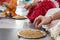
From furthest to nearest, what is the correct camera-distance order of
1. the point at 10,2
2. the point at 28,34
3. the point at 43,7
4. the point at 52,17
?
1. the point at 10,2
2. the point at 43,7
3. the point at 52,17
4. the point at 28,34

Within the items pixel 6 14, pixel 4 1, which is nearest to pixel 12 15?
pixel 6 14

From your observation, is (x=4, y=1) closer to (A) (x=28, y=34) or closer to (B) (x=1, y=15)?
(B) (x=1, y=15)

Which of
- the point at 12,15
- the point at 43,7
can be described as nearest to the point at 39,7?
the point at 43,7

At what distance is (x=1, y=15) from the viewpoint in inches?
44.9

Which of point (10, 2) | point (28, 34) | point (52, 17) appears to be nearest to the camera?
point (28, 34)

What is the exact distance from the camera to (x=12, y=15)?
44.5 inches

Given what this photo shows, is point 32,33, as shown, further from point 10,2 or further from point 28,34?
point 10,2

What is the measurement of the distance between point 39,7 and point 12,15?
229 mm

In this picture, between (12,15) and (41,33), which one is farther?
(12,15)

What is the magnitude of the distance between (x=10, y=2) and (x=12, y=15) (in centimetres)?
10

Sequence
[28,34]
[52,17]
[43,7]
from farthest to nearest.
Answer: [43,7] < [52,17] < [28,34]

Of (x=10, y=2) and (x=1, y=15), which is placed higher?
(x=10, y=2)

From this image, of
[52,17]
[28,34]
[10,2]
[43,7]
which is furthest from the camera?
[10,2]

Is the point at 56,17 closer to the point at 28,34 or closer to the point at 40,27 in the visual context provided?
the point at 40,27
